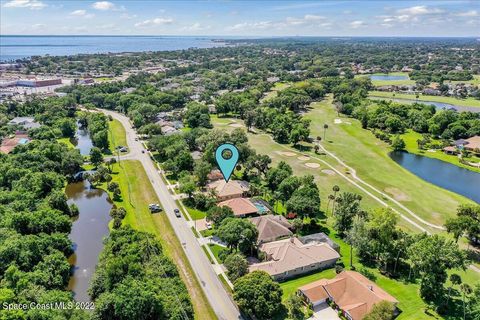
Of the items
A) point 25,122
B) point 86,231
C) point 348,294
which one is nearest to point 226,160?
point 86,231

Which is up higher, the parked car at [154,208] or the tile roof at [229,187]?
the tile roof at [229,187]

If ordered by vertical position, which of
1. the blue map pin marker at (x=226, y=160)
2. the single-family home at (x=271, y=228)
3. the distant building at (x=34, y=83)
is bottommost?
the single-family home at (x=271, y=228)

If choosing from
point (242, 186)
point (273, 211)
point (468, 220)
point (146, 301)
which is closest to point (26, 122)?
point (242, 186)

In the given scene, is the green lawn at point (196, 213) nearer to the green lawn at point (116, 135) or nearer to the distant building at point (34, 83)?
the green lawn at point (116, 135)

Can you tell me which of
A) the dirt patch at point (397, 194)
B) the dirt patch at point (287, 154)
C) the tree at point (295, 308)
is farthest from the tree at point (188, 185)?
the dirt patch at point (397, 194)

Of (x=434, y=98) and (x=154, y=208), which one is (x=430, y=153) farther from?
(x=434, y=98)

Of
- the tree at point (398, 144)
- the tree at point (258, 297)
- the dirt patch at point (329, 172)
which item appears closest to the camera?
the tree at point (258, 297)
